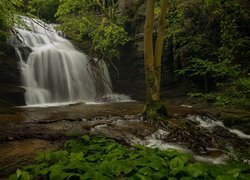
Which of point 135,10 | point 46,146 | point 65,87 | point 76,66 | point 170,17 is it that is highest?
point 135,10

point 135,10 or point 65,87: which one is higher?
point 135,10

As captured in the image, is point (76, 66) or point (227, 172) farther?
point (76, 66)

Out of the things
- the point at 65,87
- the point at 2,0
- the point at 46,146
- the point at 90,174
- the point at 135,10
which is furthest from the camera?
the point at 135,10

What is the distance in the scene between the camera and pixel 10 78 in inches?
666

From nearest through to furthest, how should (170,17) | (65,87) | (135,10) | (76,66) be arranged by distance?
(170,17)
(65,87)
(76,66)
(135,10)

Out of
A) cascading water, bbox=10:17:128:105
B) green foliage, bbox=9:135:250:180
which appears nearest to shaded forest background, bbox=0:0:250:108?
cascading water, bbox=10:17:128:105

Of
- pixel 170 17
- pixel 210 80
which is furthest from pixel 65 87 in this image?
pixel 210 80

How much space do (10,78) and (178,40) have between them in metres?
9.90

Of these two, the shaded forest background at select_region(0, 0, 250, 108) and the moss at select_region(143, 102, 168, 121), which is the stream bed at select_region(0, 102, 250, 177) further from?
the shaded forest background at select_region(0, 0, 250, 108)

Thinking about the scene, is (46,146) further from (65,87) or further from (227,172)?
(65,87)

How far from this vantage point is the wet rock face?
628 inches

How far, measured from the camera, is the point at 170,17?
16.5 meters

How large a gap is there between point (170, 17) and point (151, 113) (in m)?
8.98

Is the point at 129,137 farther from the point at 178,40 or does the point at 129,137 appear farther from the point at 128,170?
the point at 178,40
